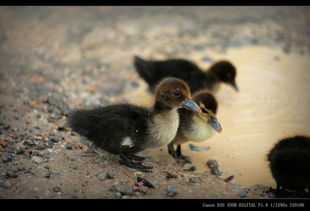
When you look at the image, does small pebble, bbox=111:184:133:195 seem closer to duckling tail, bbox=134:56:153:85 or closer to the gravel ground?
the gravel ground

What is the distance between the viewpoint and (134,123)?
4.64 metres

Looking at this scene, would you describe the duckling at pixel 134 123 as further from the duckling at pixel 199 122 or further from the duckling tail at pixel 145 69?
the duckling tail at pixel 145 69

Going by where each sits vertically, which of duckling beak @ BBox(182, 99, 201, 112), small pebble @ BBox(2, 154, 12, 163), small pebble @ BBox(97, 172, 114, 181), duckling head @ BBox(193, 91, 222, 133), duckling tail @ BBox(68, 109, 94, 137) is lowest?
small pebble @ BBox(97, 172, 114, 181)

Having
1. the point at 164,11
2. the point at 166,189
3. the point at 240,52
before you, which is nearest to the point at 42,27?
the point at 164,11

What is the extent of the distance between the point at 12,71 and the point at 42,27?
2.76 meters

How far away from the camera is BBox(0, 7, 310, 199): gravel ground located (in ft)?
14.1

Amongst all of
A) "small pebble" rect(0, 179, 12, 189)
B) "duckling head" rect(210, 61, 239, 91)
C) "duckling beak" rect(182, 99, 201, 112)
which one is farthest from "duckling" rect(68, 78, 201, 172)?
"duckling head" rect(210, 61, 239, 91)

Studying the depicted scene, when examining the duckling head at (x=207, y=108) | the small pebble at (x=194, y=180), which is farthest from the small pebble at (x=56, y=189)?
the duckling head at (x=207, y=108)

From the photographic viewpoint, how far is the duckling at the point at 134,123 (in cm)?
461

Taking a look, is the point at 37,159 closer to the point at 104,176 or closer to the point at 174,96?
the point at 104,176

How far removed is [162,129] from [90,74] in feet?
12.2

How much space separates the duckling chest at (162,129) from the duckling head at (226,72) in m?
2.56

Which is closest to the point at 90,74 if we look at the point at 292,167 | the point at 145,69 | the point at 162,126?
the point at 145,69

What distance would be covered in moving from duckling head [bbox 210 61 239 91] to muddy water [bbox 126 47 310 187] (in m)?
0.32
